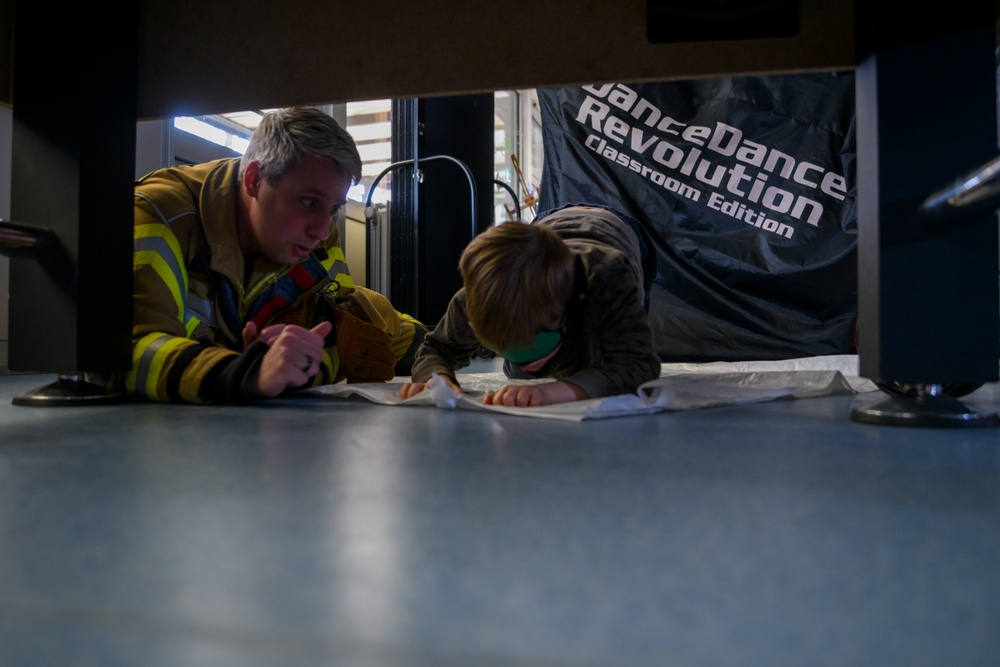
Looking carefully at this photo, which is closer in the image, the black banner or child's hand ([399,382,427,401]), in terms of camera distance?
child's hand ([399,382,427,401])

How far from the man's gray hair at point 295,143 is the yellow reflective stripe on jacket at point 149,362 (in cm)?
42

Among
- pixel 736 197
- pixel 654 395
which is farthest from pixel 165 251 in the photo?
pixel 736 197

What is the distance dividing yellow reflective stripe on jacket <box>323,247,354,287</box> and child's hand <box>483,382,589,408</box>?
0.69 meters

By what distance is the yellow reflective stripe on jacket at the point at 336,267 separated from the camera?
164 cm

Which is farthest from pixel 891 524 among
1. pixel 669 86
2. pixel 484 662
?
pixel 669 86

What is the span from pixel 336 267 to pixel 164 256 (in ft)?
1.62

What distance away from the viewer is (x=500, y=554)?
375 mm

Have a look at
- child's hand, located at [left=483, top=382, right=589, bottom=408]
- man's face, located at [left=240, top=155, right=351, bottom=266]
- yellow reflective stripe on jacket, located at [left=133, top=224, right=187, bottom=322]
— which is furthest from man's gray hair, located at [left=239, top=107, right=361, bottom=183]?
child's hand, located at [left=483, top=382, right=589, bottom=408]

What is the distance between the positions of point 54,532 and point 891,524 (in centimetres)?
51

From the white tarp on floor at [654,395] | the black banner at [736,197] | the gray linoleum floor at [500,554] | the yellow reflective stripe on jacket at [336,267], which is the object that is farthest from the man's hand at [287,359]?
the black banner at [736,197]

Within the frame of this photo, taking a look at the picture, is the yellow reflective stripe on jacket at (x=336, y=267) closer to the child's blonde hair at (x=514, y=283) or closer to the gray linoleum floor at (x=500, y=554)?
Answer: the child's blonde hair at (x=514, y=283)

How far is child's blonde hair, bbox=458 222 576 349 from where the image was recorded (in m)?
1.17

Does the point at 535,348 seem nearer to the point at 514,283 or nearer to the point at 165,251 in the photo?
the point at 514,283

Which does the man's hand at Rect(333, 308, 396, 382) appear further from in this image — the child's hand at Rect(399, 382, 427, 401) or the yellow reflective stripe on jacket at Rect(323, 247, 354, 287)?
the child's hand at Rect(399, 382, 427, 401)
